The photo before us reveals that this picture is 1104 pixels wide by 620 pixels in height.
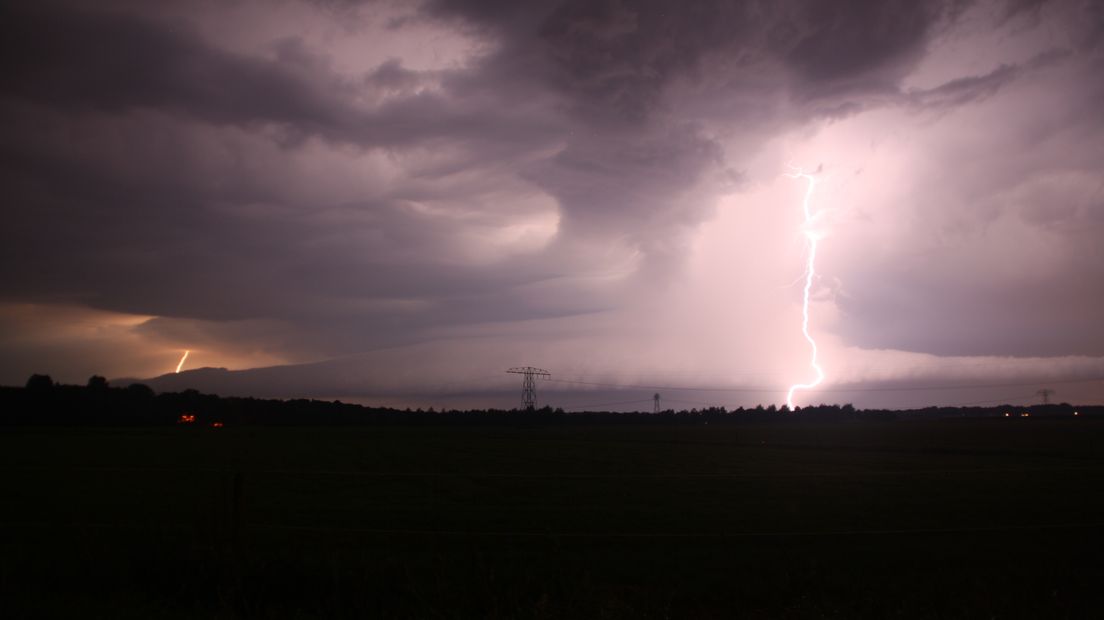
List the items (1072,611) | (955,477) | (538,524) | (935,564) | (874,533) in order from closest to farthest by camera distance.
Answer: (1072,611), (935,564), (874,533), (538,524), (955,477)

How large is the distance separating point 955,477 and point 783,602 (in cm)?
2549

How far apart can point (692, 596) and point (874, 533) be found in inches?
298

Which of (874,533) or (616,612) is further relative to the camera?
(874,533)

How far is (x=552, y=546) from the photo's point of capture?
15078 mm

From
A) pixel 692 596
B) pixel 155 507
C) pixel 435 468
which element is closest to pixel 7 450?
pixel 435 468

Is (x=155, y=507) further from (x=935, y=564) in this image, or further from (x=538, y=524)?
(x=935, y=564)

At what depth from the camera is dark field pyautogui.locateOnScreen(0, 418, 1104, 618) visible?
30.8ft

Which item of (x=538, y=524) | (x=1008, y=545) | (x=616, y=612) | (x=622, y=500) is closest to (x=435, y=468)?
(x=622, y=500)

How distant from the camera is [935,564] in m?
13.1

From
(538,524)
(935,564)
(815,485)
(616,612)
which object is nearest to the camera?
(616,612)

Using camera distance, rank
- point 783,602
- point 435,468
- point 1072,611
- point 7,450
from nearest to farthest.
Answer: point 1072,611
point 783,602
point 435,468
point 7,450

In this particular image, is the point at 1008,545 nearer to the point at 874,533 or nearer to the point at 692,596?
the point at 874,533

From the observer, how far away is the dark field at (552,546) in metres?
9.39

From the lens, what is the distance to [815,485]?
28531 mm
